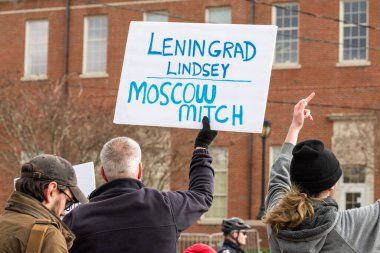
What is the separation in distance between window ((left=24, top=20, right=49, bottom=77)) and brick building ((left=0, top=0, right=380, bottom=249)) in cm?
31

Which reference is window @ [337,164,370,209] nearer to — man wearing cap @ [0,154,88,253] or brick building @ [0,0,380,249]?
brick building @ [0,0,380,249]

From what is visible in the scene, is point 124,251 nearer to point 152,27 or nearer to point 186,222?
point 186,222

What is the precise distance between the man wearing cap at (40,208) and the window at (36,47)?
3121 cm

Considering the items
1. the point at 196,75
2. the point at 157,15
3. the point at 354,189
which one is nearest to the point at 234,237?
the point at 196,75

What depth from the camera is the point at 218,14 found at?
3359cm

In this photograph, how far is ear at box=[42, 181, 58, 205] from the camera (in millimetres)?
4844

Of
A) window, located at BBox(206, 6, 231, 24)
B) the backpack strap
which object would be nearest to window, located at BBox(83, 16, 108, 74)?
window, located at BBox(206, 6, 231, 24)

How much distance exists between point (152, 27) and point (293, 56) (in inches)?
1069

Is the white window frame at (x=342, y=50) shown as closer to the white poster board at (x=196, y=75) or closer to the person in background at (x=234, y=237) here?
the person in background at (x=234, y=237)

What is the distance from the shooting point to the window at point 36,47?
118 feet

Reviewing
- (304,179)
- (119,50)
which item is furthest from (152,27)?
(119,50)

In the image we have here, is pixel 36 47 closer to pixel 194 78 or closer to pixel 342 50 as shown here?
pixel 342 50

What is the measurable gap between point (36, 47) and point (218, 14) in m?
7.35

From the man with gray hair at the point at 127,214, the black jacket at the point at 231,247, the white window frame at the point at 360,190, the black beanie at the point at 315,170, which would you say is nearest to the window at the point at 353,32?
the white window frame at the point at 360,190
